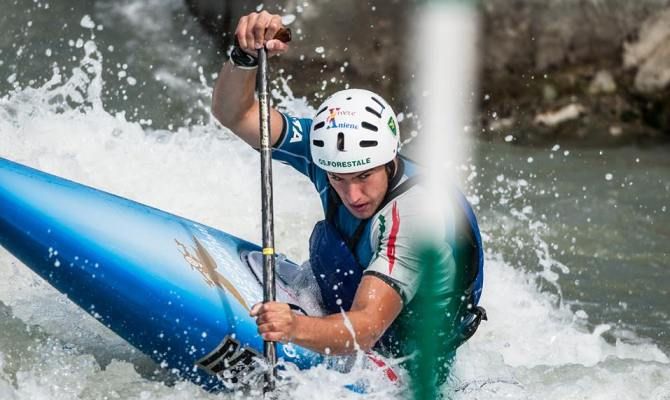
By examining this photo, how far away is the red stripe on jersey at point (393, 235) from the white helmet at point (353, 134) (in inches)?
7.0

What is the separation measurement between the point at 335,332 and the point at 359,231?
0.52 metres

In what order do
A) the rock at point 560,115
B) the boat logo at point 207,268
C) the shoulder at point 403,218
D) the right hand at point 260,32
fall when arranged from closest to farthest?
1. the shoulder at point 403,218
2. the right hand at point 260,32
3. the boat logo at point 207,268
4. the rock at point 560,115

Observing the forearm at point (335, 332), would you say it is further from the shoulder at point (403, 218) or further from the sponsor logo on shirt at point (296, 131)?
the sponsor logo on shirt at point (296, 131)

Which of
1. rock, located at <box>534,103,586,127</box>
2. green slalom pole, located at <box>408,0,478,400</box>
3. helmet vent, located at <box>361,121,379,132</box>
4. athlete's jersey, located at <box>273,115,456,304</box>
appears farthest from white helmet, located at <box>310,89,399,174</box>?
rock, located at <box>534,103,586,127</box>

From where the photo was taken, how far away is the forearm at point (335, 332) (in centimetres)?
320

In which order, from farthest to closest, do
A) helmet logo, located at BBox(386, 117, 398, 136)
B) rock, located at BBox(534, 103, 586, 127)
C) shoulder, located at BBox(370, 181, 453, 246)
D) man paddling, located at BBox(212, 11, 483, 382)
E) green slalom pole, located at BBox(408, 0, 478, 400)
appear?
rock, located at BBox(534, 103, 586, 127) < helmet logo, located at BBox(386, 117, 398, 136) < shoulder, located at BBox(370, 181, 453, 246) < man paddling, located at BBox(212, 11, 483, 382) < green slalom pole, located at BBox(408, 0, 478, 400)

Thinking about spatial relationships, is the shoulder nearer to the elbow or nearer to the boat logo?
the elbow

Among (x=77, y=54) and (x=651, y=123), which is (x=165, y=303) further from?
(x=651, y=123)

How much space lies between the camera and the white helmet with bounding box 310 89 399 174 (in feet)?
11.4

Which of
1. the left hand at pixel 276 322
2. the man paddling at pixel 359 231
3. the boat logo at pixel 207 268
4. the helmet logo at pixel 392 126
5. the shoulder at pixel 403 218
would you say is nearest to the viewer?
the left hand at pixel 276 322

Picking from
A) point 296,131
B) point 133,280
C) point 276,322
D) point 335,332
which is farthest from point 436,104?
Result: point 296,131

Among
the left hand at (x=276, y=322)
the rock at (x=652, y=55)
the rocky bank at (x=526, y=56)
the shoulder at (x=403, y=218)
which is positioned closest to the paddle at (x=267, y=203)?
the left hand at (x=276, y=322)

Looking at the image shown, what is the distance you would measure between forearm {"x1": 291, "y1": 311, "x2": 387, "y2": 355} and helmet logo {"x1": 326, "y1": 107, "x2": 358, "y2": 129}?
0.65 meters

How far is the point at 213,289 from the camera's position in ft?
12.6
